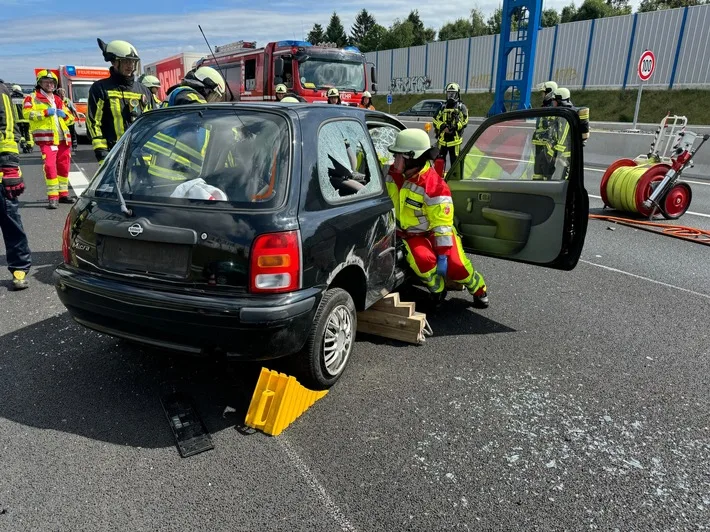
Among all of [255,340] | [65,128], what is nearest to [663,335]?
[255,340]

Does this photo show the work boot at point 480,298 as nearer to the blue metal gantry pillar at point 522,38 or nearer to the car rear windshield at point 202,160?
the car rear windshield at point 202,160

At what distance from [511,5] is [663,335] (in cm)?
1166

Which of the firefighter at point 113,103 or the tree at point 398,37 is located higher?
the tree at point 398,37

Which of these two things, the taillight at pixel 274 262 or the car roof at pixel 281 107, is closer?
the taillight at pixel 274 262

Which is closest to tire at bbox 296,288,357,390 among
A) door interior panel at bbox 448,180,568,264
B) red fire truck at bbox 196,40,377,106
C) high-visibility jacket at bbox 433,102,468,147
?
door interior panel at bbox 448,180,568,264

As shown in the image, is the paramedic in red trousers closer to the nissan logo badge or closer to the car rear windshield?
the car rear windshield

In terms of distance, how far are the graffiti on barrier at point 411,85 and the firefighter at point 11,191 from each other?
38.4 meters

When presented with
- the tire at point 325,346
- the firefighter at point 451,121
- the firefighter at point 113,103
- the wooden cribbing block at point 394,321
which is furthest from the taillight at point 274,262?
the firefighter at point 451,121

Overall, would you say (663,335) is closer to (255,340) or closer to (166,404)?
(255,340)

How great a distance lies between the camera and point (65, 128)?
347 inches

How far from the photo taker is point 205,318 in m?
2.60

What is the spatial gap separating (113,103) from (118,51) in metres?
0.56

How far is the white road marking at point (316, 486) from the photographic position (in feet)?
7.31

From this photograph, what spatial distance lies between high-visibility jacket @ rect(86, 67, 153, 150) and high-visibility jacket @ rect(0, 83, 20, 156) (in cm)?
104
